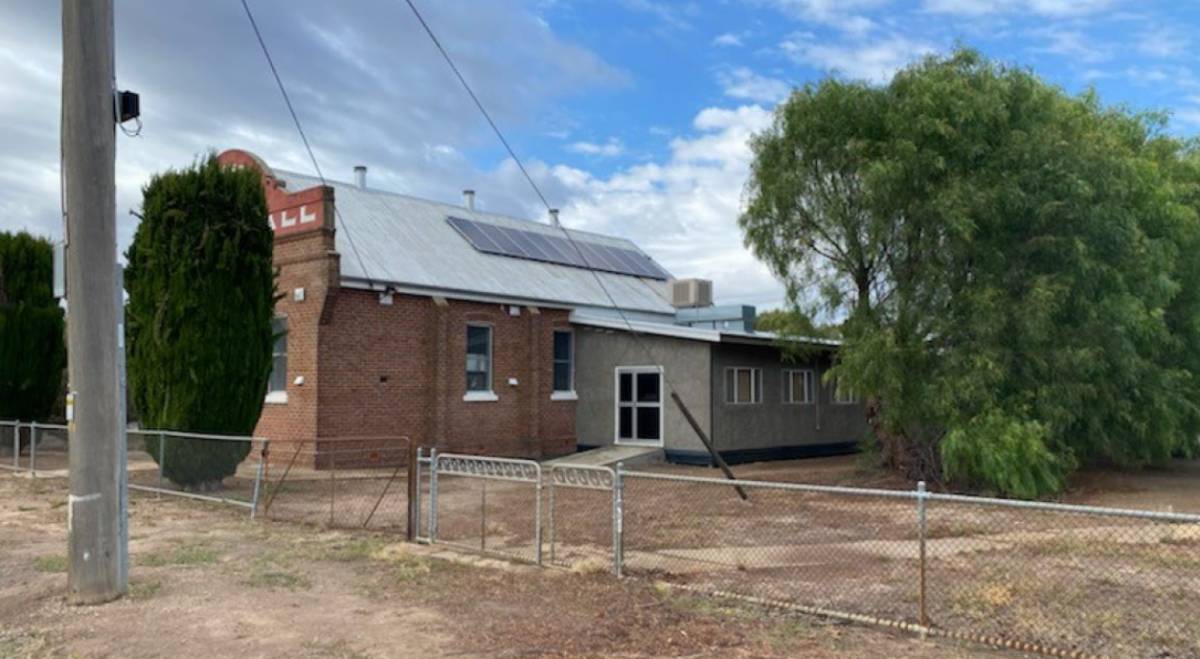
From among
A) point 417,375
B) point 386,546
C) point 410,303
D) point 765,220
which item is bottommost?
point 386,546

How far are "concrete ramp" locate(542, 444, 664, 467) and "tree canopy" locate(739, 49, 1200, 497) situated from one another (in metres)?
5.96

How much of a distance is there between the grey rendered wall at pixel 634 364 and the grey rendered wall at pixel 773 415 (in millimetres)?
395

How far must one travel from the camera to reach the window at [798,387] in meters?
24.7

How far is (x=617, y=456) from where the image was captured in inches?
855

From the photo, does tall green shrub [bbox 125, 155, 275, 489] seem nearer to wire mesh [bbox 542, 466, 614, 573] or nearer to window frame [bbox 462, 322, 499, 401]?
wire mesh [bbox 542, 466, 614, 573]

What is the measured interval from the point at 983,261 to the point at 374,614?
475 inches

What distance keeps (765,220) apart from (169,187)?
10.4 metres

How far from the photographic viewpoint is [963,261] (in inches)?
627

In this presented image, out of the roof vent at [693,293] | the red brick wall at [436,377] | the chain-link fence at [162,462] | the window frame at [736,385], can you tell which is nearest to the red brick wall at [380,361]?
the red brick wall at [436,377]

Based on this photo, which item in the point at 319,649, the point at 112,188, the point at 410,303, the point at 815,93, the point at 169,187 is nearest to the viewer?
the point at 319,649

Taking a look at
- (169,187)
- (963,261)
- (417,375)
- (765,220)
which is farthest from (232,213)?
(963,261)

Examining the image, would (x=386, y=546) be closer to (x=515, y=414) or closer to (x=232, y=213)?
(x=232, y=213)

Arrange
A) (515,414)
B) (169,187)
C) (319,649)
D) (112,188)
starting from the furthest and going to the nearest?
(515,414) < (169,187) < (112,188) < (319,649)

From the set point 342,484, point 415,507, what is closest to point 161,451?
point 342,484
